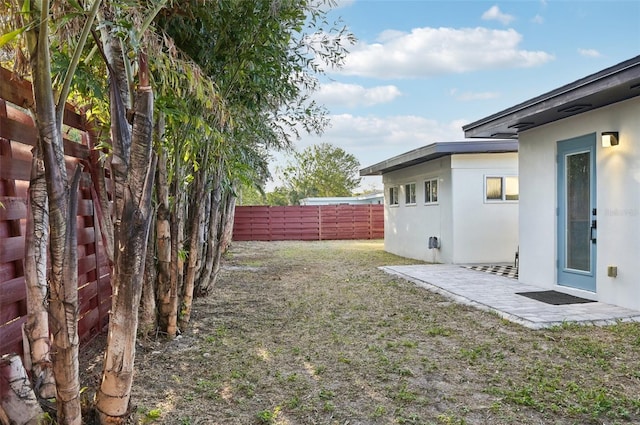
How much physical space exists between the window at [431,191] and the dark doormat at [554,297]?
4562 mm

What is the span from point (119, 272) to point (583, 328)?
14.0 feet

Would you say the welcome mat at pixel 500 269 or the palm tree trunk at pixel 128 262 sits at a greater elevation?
the palm tree trunk at pixel 128 262

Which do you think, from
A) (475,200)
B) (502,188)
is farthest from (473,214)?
(502,188)

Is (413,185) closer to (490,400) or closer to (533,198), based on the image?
(533,198)

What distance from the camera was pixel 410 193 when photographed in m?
11.9

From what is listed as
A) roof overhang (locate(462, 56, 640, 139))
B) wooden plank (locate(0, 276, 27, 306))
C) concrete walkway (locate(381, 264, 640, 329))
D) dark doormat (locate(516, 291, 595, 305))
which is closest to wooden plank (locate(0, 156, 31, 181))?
wooden plank (locate(0, 276, 27, 306))

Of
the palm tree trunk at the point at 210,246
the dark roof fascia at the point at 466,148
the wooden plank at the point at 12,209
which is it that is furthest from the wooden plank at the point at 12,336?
the dark roof fascia at the point at 466,148

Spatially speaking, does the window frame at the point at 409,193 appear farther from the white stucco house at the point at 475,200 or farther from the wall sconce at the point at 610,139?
the wall sconce at the point at 610,139

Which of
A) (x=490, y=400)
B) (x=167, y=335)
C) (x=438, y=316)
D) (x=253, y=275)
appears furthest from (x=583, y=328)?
(x=253, y=275)

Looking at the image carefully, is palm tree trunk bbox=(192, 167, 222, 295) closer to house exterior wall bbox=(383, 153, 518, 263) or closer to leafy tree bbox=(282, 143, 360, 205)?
house exterior wall bbox=(383, 153, 518, 263)

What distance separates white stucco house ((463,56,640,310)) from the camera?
4.87m

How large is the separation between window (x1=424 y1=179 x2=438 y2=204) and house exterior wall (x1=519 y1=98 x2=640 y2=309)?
3849mm

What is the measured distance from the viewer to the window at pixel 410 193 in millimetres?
11664

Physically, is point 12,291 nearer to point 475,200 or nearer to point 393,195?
point 475,200
